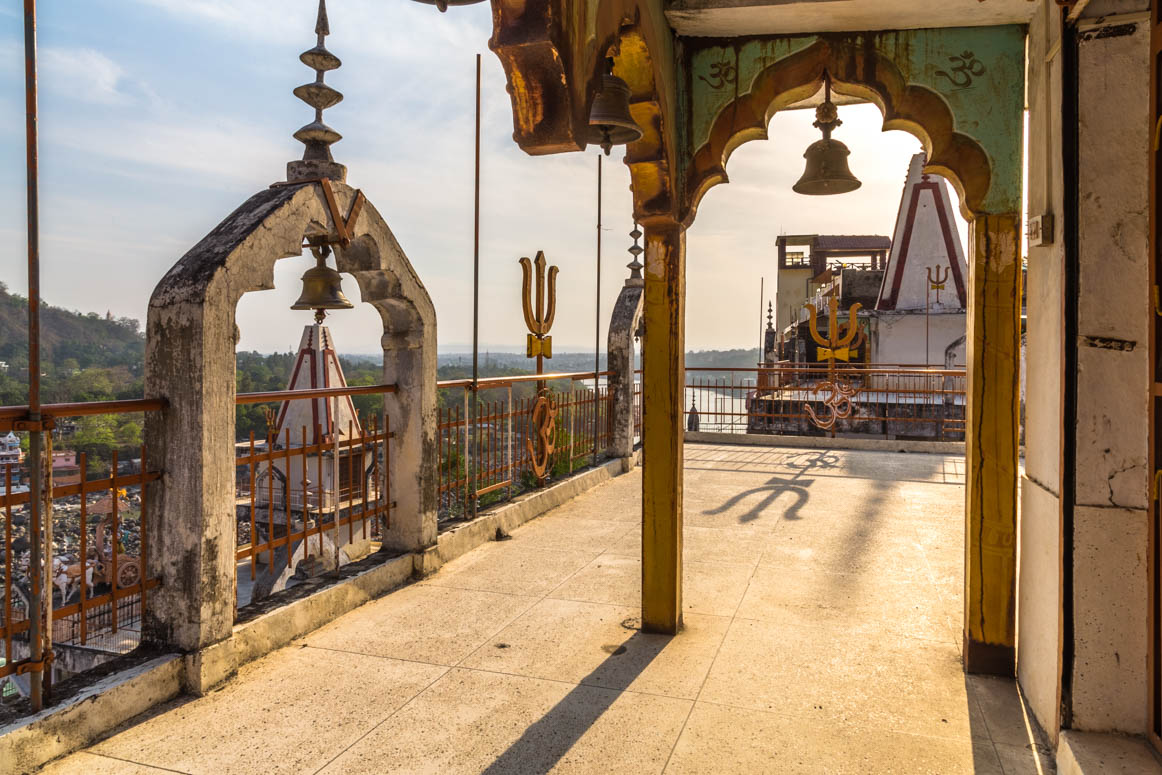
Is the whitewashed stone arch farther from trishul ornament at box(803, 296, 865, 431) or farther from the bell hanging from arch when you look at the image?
trishul ornament at box(803, 296, 865, 431)

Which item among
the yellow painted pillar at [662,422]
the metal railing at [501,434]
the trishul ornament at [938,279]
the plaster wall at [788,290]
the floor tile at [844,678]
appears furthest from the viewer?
the plaster wall at [788,290]

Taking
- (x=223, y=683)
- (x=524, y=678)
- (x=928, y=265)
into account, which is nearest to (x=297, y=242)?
(x=223, y=683)

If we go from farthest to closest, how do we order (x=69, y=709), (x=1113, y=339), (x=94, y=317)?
(x=94, y=317) < (x=69, y=709) < (x=1113, y=339)

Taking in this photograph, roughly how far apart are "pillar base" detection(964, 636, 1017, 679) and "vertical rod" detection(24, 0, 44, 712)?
4284 mm

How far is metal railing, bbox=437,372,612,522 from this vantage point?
257 inches

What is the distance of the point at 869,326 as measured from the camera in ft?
92.5

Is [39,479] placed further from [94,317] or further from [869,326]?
[94,317]

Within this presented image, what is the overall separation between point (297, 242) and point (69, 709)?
2497 millimetres

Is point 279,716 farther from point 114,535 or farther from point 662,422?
point 662,422

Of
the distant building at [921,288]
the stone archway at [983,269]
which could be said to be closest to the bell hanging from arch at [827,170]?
the stone archway at [983,269]

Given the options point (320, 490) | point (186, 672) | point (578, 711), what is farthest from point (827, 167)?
point (186, 672)

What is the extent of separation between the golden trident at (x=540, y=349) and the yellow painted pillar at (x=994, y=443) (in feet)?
15.9

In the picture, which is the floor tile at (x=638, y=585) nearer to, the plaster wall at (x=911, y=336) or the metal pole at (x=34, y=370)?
the metal pole at (x=34, y=370)

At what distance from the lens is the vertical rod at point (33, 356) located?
279 centimetres
